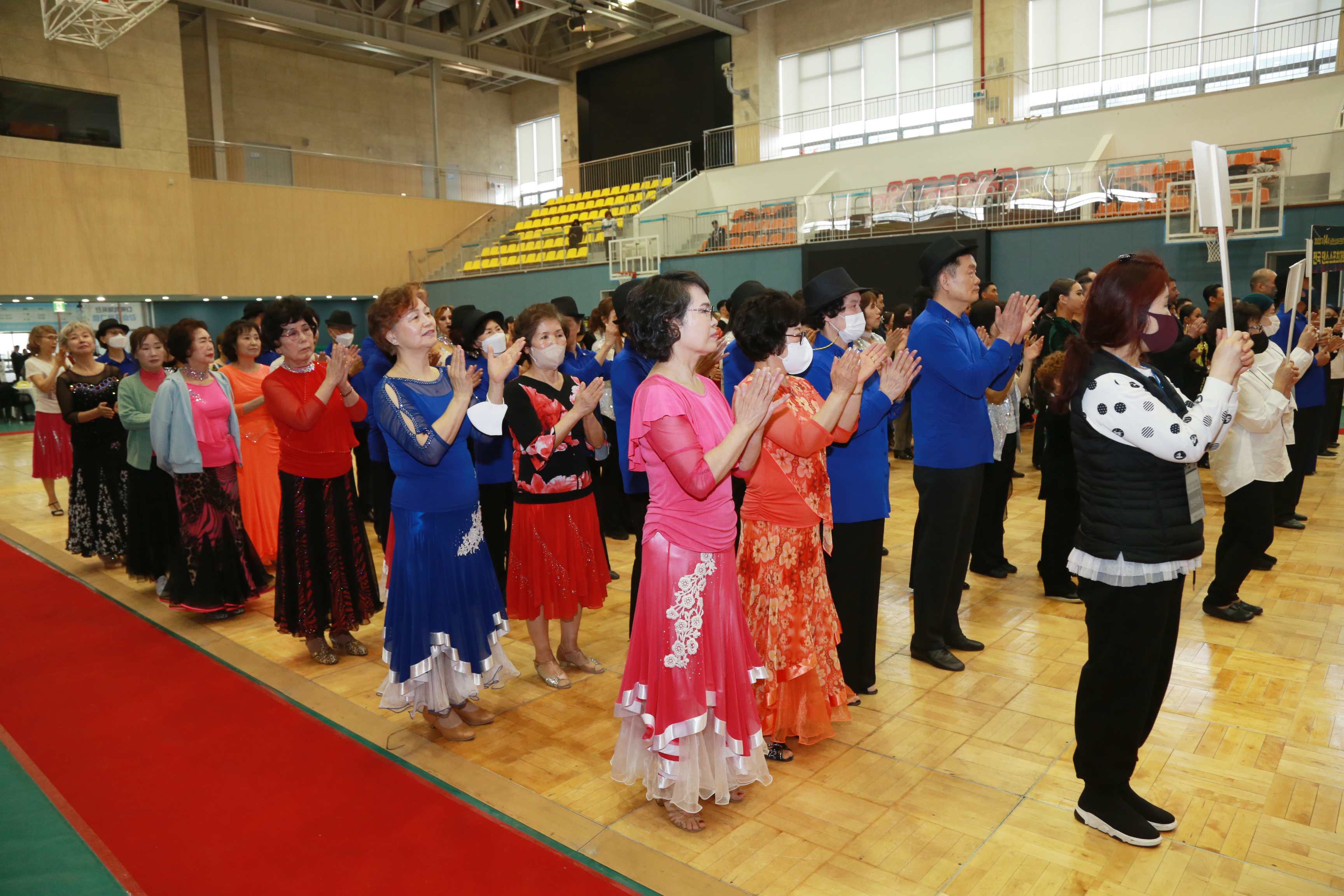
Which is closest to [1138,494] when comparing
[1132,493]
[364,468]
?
[1132,493]

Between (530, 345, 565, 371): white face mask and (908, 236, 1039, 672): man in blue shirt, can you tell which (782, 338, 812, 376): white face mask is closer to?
(908, 236, 1039, 672): man in blue shirt

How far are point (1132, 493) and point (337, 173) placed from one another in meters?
21.2

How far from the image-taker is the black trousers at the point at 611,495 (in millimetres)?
6512

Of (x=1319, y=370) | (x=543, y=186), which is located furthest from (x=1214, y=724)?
(x=543, y=186)

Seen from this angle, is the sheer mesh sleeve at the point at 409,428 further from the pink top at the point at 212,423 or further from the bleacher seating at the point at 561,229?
the bleacher seating at the point at 561,229

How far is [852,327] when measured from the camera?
10.5 ft

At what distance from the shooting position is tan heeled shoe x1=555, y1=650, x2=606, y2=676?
3.89m

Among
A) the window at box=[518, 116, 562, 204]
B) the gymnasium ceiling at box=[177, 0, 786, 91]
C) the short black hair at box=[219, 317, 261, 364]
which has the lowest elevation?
the short black hair at box=[219, 317, 261, 364]

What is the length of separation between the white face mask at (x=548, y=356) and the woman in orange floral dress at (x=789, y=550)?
993 mm

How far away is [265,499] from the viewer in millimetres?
5469

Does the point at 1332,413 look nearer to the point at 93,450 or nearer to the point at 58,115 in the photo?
the point at 93,450

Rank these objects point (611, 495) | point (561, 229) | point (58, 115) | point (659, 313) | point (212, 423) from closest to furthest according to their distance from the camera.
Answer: point (659, 313)
point (212, 423)
point (611, 495)
point (58, 115)
point (561, 229)

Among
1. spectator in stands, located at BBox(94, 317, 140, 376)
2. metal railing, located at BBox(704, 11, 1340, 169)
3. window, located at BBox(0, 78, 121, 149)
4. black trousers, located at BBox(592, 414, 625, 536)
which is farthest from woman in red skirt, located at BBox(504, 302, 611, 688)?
window, located at BBox(0, 78, 121, 149)

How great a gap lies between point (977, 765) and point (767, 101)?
18373mm
